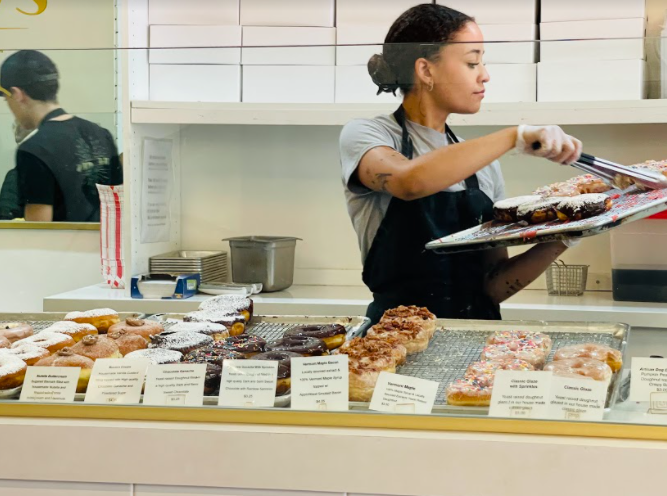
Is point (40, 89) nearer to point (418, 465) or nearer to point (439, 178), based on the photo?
point (439, 178)

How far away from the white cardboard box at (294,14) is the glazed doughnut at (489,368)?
6.72 ft

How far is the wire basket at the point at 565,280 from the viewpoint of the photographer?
169 cm

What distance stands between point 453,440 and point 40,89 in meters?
1.24

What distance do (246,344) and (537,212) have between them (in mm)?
661

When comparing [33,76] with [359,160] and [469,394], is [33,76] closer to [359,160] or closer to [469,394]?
[359,160]

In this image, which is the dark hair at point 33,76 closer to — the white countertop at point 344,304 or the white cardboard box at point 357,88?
the white countertop at point 344,304

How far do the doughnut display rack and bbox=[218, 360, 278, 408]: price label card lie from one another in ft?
1.36

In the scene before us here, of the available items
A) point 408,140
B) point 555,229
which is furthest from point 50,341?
point 555,229

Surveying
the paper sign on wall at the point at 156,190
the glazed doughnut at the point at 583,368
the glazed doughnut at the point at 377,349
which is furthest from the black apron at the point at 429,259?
the paper sign on wall at the point at 156,190

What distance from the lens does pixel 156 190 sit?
1.88m

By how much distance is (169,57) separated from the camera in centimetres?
192

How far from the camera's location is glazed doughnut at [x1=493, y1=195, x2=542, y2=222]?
164cm

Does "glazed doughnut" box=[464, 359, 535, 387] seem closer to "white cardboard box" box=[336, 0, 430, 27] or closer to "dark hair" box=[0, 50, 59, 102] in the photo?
"dark hair" box=[0, 50, 59, 102]

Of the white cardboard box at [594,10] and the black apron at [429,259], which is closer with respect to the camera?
the black apron at [429,259]
